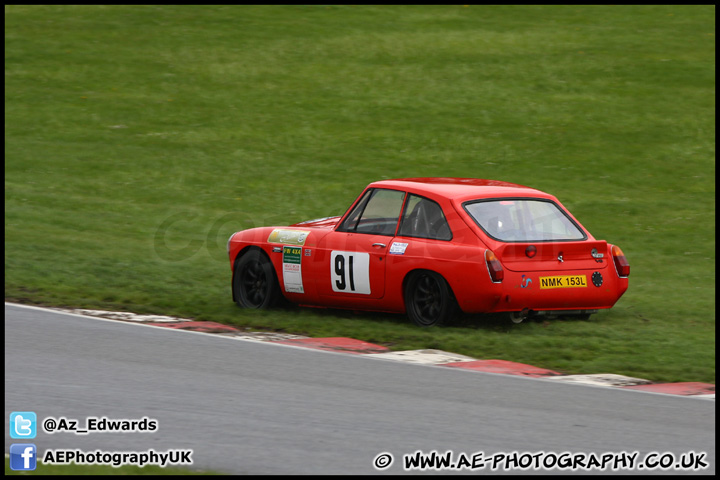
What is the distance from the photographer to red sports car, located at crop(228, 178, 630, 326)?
10.3 meters

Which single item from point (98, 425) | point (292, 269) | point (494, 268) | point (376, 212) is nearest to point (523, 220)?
point (494, 268)

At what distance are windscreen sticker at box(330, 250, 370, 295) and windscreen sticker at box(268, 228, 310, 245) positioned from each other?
0.49 m

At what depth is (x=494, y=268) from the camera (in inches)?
398

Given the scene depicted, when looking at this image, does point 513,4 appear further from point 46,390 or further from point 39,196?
point 46,390

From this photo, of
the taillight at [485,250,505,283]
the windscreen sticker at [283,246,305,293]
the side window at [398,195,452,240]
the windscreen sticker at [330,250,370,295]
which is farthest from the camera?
the windscreen sticker at [283,246,305,293]

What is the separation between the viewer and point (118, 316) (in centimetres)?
1113

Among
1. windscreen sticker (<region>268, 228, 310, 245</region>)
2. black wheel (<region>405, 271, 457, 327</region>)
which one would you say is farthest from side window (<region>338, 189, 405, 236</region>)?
black wheel (<region>405, 271, 457, 327</region>)

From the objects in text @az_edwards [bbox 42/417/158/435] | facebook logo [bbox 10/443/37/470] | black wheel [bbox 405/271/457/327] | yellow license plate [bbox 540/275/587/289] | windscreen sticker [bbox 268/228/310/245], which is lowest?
facebook logo [bbox 10/443/37/470]

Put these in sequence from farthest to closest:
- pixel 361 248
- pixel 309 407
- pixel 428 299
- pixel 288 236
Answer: pixel 288 236
pixel 361 248
pixel 428 299
pixel 309 407

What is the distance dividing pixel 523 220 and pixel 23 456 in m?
6.00

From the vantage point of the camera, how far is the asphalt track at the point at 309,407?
6469 mm

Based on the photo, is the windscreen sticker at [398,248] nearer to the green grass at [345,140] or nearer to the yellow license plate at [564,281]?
the green grass at [345,140]

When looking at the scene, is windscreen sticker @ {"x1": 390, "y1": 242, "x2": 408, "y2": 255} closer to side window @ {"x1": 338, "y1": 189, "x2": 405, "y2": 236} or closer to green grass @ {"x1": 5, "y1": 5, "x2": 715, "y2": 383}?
side window @ {"x1": 338, "y1": 189, "x2": 405, "y2": 236}

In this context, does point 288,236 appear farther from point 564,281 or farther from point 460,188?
point 564,281
